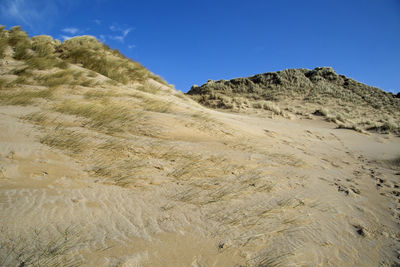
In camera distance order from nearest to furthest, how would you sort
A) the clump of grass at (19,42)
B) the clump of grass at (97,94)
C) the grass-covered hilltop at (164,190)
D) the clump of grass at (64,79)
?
the grass-covered hilltop at (164,190) < the clump of grass at (97,94) < the clump of grass at (64,79) < the clump of grass at (19,42)

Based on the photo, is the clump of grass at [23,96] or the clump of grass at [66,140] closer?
Answer: the clump of grass at [66,140]

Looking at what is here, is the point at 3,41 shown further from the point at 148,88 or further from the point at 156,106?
the point at 156,106

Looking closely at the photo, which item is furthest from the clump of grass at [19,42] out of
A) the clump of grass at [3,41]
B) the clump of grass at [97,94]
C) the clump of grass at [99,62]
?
the clump of grass at [97,94]

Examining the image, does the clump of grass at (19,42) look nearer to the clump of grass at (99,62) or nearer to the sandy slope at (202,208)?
the clump of grass at (99,62)

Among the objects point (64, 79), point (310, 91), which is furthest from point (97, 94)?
point (310, 91)

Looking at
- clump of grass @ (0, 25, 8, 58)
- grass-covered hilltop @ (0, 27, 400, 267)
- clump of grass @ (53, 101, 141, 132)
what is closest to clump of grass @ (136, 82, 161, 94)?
grass-covered hilltop @ (0, 27, 400, 267)

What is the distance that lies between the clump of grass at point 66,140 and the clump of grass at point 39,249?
1594mm

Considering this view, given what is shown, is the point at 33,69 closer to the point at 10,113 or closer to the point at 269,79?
the point at 10,113

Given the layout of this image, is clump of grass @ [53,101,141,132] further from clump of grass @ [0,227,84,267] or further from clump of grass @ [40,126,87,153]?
clump of grass @ [0,227,84,267]

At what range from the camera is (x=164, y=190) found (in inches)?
106

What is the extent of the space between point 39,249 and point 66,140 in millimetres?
2026

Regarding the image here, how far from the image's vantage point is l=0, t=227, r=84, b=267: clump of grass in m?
1.54

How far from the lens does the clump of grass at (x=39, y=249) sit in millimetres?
1544

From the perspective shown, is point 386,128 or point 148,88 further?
point 386,128
